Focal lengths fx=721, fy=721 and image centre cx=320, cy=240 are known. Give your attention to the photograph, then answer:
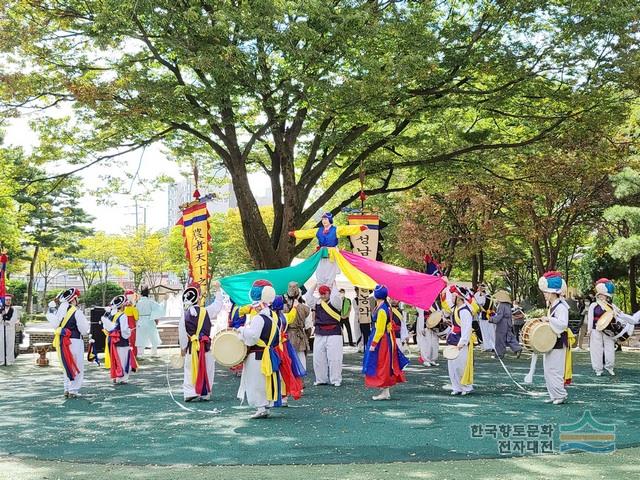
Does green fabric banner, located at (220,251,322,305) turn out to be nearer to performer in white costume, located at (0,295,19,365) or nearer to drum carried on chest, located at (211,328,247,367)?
drum carried on chest, located at (211,328,247,367)

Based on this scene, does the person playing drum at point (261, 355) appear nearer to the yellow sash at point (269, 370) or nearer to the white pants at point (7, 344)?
the yellow sash at point (269, 370)

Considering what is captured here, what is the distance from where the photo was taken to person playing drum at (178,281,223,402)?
451 inches

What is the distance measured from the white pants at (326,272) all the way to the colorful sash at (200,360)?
2616 mm

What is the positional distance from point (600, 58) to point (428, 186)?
27.4ft

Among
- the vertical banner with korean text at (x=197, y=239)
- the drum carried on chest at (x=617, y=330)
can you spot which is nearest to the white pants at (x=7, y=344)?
the vertical banner with korean text at (x=197, y=239)

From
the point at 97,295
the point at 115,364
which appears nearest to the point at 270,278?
the point at 115,364

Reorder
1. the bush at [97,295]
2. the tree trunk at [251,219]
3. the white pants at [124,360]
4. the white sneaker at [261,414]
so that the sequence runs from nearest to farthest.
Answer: the white sneaker at [261,414]
the white pants at [124,360]
the tree trunk at [251,219]
the bush at [97,295]

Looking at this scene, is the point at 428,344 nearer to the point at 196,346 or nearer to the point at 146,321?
the point at 196,346

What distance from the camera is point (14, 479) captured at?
21.8ft

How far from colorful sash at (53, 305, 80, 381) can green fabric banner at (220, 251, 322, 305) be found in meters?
2.68

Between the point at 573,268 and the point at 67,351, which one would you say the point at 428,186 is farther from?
the point at 573,268

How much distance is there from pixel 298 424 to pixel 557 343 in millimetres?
4194

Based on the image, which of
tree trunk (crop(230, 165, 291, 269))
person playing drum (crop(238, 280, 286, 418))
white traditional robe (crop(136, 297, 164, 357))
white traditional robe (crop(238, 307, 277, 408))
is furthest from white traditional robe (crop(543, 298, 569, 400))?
white traditional robe (crop(136, 297, 164, 357))

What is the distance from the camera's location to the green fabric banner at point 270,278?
12.7 metres
